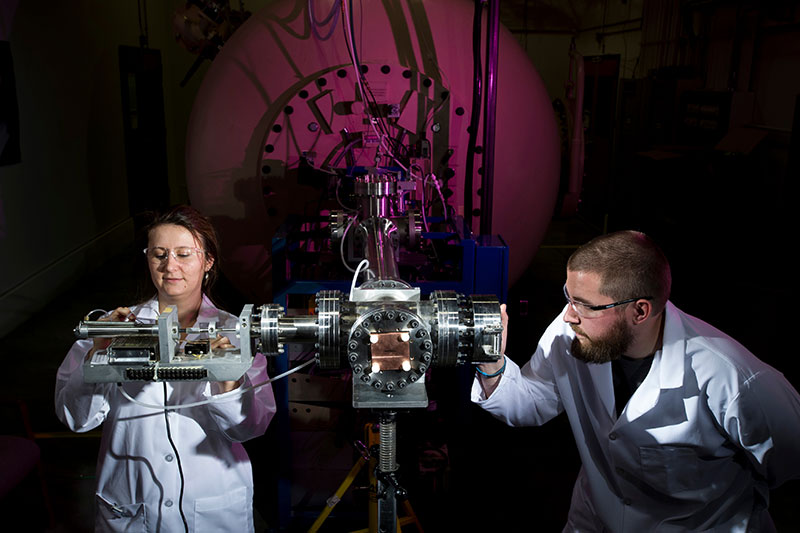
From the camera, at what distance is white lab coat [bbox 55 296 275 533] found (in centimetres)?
145

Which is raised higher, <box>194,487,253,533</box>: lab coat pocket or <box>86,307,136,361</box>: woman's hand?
<box>86,307,136,361</box>: woman's hand

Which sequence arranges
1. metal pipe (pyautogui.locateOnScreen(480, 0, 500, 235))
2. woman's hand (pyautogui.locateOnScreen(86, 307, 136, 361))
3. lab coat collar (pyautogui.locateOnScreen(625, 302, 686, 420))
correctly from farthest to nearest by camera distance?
metal pipe (pyautogui.locateOnScreen(480, 0, 500, 235)) < lab coat collar (pyautogui.locateOnScreen(625, 302, 686, 420)) < woman's hand (pyautogui.locateOnScreen(86, 307, 136, 361))

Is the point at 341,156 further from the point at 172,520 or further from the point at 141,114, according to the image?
the point at 141,114

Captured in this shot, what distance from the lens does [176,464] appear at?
1.48m

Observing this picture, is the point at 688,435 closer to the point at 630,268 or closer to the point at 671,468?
the point at 671,468

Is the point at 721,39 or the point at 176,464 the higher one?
the point at 721,39

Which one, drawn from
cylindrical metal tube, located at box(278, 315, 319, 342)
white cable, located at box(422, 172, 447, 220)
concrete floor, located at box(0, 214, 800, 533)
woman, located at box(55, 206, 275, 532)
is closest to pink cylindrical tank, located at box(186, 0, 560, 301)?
white cable, located at box(422, 172, 447, 220)

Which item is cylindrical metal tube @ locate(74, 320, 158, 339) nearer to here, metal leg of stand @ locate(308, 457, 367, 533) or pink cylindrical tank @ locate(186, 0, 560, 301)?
metal leg of stand @ locate(308, 457, 367, 533)

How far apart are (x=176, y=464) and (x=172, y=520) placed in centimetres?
12

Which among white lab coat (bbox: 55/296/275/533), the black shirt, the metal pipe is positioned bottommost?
white lab coat (bbox: 55/296/275/533)

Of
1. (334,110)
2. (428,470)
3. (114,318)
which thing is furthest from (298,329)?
(334,110)

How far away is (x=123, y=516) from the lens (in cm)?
148

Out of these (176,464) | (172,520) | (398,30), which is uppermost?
(398,30)

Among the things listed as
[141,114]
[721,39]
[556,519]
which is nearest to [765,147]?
[721,39]
